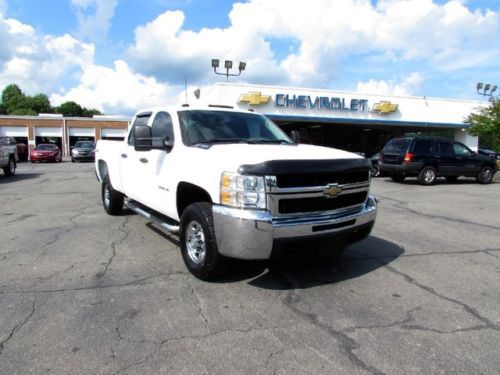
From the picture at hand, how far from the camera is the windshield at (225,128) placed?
17.1 feet

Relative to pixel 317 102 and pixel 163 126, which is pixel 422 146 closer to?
pixel 163 126

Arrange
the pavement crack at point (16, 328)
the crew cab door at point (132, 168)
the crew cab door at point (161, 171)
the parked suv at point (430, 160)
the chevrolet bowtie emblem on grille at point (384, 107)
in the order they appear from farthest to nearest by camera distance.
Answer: the chevrolet bowtie emblem on grille at point (384, 107), the parked suv at point (430, 160), the crew cab door at point (132, 168), the crew cab door at point (161, 171), the pavement crack at point (16, 328)

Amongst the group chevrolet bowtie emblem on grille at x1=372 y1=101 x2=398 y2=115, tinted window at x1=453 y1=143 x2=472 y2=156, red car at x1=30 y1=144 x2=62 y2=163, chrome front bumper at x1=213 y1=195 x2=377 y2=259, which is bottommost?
red car at x1=30 y1=144 x2=62 y2=163

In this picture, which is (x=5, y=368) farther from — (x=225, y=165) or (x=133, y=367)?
(x=225, y=165)

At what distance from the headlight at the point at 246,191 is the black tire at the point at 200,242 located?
0.44 m

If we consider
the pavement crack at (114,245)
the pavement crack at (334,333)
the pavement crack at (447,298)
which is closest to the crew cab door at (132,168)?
the pavement crack at (114,245)

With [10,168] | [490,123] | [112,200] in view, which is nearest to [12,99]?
[10,168]

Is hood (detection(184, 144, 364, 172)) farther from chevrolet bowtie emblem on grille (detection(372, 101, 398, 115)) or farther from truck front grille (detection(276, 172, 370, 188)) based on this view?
chevrolet bowtie emblem on grille (detection(372, 101, 398, 115))

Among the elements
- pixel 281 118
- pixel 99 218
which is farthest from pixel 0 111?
pixel 99 218

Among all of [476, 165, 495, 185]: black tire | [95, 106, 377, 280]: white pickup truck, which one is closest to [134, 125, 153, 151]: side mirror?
[95, 106, 377, 280]: white pickup truck

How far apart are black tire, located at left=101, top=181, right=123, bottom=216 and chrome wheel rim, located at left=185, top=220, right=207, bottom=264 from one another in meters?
3.65

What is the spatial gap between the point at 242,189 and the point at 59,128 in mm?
58585

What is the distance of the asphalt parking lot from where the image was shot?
3.01m

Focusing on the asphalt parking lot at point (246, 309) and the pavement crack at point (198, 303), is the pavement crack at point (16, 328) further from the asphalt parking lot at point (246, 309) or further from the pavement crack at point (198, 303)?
the pavement crack at point (198, 303)
